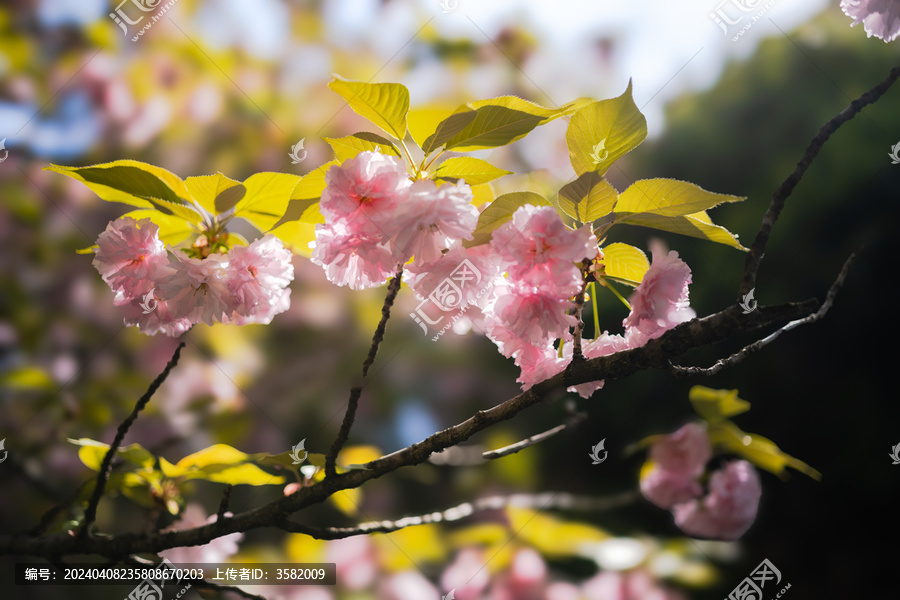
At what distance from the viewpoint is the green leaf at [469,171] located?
15.5 inches

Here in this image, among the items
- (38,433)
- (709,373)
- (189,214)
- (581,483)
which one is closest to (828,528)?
(581,483)

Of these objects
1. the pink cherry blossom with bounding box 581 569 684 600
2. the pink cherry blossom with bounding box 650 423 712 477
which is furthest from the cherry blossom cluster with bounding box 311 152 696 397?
the pink cherry blossom with bounding box 581 569 684 600

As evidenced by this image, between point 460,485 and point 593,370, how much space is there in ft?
3.80

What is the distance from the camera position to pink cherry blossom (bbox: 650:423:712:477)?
0.76m

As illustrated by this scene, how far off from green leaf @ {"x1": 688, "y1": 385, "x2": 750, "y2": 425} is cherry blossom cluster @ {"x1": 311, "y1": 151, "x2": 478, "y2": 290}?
1.50 ft

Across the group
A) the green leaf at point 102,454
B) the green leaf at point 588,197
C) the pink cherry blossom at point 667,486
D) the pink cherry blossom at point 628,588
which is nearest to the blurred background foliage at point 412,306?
the pink cherry blossom at point 628,588

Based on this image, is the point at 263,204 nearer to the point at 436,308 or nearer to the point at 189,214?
the point at 189,214

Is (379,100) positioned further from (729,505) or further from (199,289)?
(729,505)

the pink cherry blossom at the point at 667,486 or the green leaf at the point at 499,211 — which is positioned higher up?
the green leaf at the point at 499,211

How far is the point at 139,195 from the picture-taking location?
16.7 inches

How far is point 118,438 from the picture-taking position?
401mm

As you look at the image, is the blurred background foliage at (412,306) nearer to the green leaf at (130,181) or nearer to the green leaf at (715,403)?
the green leaf at (715,403)

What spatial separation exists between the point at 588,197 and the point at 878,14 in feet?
1.27

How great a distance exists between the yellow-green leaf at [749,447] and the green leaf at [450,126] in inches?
23.4
